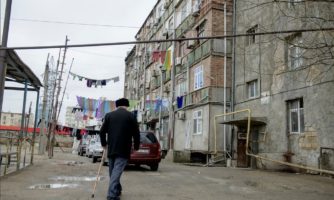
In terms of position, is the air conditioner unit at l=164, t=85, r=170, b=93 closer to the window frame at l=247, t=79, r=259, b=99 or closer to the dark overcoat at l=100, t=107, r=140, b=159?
the window frame at l=247, t=79, r=259, b=99

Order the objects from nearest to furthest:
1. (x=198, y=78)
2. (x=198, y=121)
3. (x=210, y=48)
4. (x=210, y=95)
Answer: (x=210, y=95) → (x=210, y=48) → (x=198, y=121) → (x=198, y=78)

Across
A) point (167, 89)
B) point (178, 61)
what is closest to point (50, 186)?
point (178, 61)

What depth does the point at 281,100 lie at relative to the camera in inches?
757

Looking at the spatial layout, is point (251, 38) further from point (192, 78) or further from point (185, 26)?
point (185, 26)

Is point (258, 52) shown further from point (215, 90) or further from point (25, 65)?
point (25, 65)

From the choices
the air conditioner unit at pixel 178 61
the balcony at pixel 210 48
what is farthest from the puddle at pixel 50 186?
the air conditioner unit at pixel 178 61

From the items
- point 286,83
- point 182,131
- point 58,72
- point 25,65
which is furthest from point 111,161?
point 58,72

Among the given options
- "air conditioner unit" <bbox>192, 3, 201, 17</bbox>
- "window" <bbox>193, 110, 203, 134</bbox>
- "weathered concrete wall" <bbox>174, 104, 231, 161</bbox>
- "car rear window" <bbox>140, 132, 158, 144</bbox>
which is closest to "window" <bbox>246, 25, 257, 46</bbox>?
"weathered concrete wall" <bbox>174, 104, 231, 161</bbox>

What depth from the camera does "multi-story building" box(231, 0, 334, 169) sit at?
1589 cm

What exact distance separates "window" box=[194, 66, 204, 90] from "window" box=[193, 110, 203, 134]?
1860mm

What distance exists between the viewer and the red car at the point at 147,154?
16.0 m

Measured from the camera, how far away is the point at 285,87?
19.0m

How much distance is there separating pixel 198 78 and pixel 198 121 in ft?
10.1

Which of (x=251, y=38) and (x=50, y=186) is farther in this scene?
(x=251, y=38)
